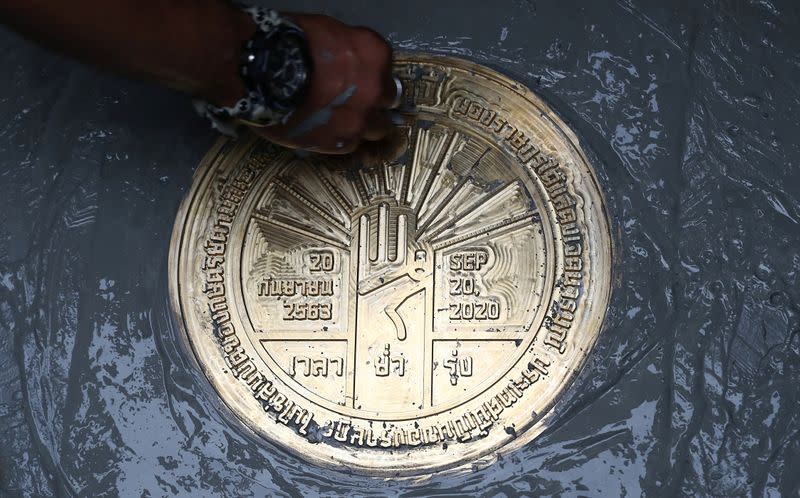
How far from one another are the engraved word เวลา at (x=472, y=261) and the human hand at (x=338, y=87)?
1.03 ft

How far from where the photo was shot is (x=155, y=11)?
5.90 ft

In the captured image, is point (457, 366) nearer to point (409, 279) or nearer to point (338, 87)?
point (409, 279)

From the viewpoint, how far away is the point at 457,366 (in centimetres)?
210

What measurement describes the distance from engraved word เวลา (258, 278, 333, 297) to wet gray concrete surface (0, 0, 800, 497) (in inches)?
7.4

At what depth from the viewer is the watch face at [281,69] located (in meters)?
1.88

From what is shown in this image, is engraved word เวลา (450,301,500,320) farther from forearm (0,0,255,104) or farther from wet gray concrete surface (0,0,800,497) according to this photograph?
forearm (0,0,255,104)

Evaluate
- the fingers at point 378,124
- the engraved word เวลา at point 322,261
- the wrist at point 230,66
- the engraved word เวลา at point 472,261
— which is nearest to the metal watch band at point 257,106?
the wrist at point 230,66

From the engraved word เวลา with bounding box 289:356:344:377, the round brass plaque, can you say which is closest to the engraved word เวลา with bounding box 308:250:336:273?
the round brass plaque

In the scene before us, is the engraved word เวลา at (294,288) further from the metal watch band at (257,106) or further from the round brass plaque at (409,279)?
the metal watch band at (257,106)

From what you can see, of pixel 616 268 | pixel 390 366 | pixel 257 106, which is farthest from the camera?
pixel 390 366

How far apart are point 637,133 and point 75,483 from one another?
116 cm

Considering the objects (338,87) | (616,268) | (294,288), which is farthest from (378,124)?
(616,268)

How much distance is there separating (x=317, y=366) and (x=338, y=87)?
0.53 m

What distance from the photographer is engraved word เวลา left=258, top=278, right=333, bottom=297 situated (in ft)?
7.09
